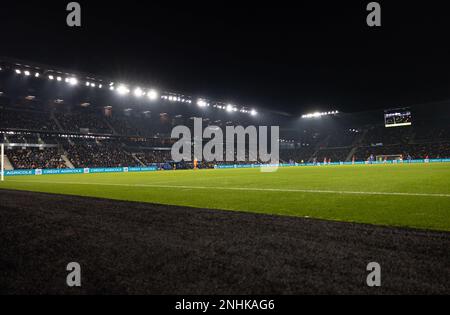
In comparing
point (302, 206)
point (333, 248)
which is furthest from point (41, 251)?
point (302, 206)

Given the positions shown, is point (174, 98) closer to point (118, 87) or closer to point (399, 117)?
point (118, 87)

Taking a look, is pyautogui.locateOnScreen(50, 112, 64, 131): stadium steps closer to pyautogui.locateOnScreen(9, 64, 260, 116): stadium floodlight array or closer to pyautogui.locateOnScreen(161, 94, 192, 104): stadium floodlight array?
pyautogui.locateOnScreen(9, 64, 260, 116): stadium floodlight array

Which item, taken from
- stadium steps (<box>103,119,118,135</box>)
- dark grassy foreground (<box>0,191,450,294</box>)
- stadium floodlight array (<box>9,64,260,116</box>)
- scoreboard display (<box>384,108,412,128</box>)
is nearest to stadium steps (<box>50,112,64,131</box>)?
stadium steps (<box>103,119,118,135</box>)

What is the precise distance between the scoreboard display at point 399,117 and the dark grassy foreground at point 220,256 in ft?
177

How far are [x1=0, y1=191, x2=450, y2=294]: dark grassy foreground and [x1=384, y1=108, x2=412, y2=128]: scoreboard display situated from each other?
53871 mm

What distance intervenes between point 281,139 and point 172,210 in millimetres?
75911

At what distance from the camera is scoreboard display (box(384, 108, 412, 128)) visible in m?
49.2

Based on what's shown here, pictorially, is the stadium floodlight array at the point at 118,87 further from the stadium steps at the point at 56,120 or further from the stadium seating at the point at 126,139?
the stadium seating at the point at 126,139

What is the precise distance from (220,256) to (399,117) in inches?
2226

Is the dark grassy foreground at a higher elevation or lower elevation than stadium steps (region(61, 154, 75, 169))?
lower

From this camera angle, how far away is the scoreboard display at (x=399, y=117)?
49.2 m

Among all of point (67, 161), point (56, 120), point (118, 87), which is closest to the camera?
point (67, 161)

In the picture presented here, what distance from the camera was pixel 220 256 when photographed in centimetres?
314

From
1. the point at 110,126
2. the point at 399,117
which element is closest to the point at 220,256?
the point at 110,126
